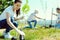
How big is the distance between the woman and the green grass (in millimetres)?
88

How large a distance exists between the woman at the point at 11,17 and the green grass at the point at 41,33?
0.29ft

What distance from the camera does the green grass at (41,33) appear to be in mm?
4465

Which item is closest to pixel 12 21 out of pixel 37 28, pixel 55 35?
pixel 37 28

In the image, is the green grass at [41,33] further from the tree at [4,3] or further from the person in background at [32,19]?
the tree at [4,3]

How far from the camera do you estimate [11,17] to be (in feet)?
14.4

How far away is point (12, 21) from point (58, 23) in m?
0.76

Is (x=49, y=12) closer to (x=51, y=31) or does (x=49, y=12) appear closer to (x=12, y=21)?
(x=51, y=31)

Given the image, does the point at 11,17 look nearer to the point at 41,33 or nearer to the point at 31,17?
the point at 31,17

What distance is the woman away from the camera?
14.4 feet

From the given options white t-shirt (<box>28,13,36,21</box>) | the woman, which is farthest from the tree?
white t-shirt (<box>28,13,36,21</box>)

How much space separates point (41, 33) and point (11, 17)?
1.82 ft

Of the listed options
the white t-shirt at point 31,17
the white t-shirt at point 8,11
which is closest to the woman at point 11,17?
the white t-shirt at point 8,11

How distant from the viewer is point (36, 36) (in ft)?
14.7

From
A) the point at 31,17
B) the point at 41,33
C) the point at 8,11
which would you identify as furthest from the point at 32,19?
the point at 8,11
